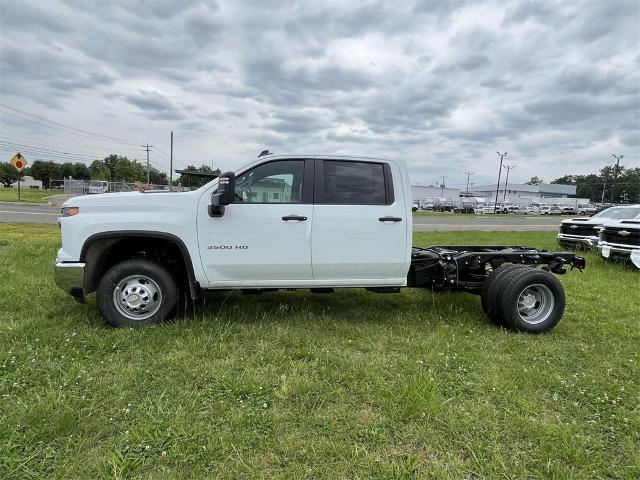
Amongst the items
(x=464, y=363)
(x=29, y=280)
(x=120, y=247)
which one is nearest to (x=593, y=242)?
(x=464, y=363)

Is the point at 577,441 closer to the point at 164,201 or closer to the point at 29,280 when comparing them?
the point at 164,201

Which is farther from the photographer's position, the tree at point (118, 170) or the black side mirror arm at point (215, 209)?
the tree at point (118, 170)

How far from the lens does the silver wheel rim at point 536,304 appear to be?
5121 millimetres

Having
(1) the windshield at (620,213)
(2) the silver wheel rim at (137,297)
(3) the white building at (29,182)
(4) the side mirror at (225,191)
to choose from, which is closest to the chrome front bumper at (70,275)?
(2) the silver wheel rim at (137,297)

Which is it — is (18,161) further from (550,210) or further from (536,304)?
(550,210)

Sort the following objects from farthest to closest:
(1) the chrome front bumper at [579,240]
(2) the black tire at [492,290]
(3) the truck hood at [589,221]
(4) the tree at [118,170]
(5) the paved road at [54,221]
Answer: (4) the tree at [118,170]
(5) the paved road at [54,221]
(3) the truck hood at [589,221]
(1) the chrome front bumper at [579,240]
(2) the black tire at [492,290]

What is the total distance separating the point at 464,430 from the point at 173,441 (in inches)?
74.0

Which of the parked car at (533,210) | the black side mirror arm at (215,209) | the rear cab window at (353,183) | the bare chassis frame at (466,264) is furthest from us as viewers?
the parked car at (533,210)

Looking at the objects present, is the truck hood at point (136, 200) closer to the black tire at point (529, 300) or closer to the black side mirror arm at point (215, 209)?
the black side mirror arm at point (215, 209)

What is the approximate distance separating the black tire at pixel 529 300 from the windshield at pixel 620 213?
9200 mm

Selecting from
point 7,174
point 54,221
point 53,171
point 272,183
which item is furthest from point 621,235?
point 53,171

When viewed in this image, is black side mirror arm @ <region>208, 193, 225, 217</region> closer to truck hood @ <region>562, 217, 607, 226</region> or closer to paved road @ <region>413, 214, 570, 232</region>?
truck hood @ <region>562, 217, 607, 226</region>

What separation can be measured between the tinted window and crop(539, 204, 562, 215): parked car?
7258cm

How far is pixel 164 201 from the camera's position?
15.3ft
